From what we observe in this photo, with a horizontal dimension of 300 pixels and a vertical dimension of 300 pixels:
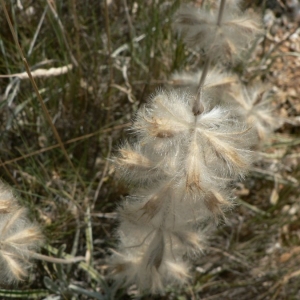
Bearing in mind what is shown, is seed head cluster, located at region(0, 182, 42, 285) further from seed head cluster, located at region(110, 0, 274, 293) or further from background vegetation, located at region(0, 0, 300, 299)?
background vegetation, located at region(0, 0, 300, 299)

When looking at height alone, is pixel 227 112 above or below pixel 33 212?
above

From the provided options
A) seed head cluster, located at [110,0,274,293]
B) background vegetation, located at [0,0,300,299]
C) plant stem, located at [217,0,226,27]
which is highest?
plant stem, located at [217,0,226,27]

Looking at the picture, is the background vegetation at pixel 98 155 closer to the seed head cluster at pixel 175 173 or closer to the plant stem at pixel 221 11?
the seed head cluster at pixel 175 173

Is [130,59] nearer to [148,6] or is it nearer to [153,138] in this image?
[148,6]

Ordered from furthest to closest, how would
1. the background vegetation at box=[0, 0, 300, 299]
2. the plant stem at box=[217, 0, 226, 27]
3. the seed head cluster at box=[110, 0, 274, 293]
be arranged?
the background vegetation at box=[0, 0, 300, 299]
the plant stem at box=[217, 0, 226, 27]
the seed head cluster at box=[110, 0, 274, 293]

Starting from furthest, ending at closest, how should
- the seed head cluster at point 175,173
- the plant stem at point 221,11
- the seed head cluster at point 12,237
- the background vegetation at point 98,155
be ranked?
the background vegetation at point 98,155, the plant stem at point 221,11, the seed head cluster at point 12,237, the seed head cluster at point 175,173

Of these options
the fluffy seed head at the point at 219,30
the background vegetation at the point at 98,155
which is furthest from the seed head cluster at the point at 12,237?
the fluffy seed head at the point at 219,30

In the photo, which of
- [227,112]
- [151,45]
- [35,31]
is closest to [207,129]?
[227,112]

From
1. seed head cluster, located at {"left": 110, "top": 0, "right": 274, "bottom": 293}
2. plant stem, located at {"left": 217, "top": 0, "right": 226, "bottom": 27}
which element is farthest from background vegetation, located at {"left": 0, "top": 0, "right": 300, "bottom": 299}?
plant stem, located at {"left": 217, "top": 0, "right": 226, "bottom": 27}
